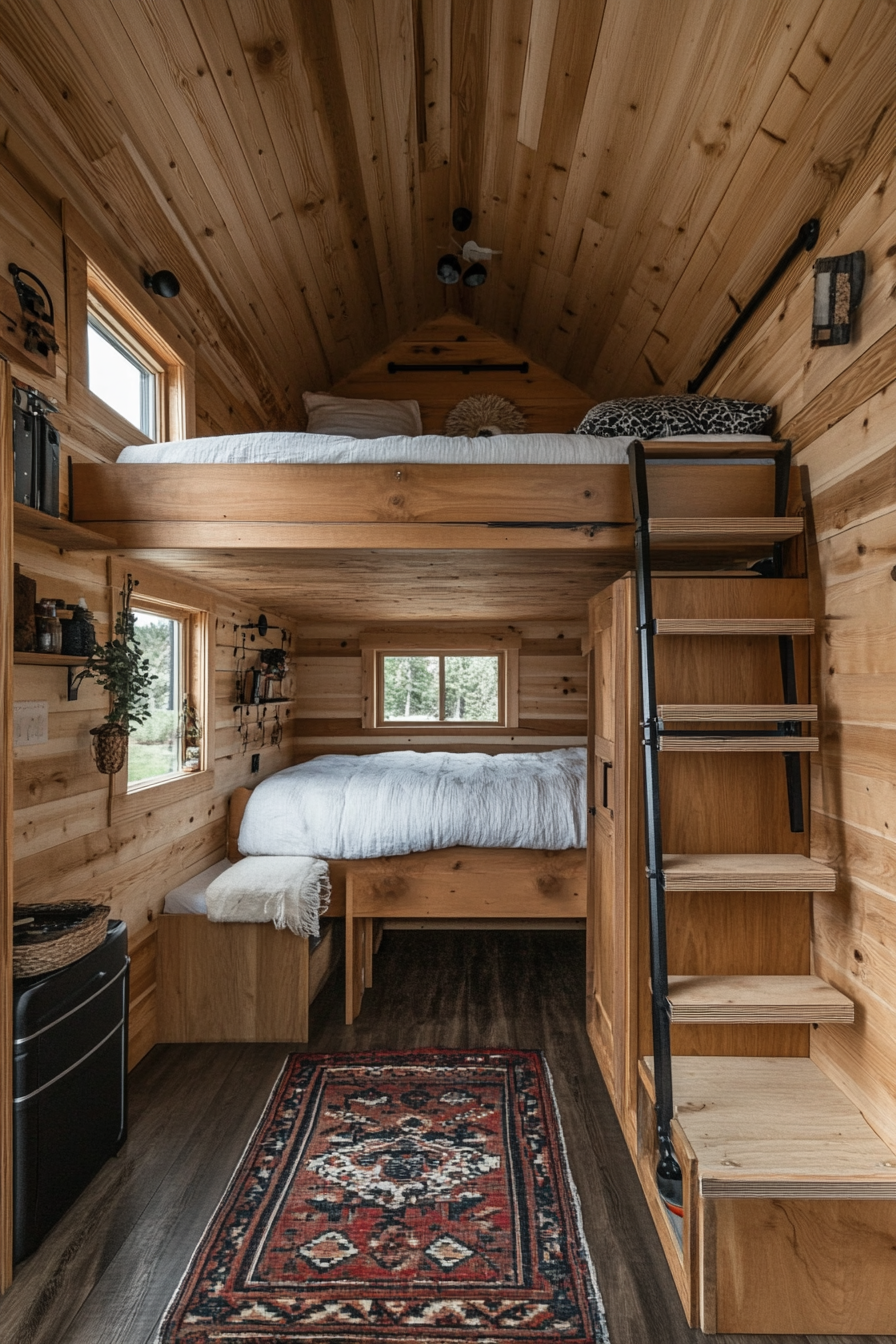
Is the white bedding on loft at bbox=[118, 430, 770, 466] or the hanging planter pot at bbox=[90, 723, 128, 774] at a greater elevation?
the white bedding on loft at bbox=[118, 430, 770, 466]

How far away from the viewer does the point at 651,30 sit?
84.4 inches

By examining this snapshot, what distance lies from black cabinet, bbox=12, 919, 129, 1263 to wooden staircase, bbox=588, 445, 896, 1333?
1466mm

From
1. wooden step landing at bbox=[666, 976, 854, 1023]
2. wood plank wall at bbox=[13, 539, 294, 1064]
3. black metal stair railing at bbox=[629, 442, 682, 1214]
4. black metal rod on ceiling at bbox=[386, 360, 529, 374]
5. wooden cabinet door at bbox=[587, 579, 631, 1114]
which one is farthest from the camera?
black metal rod on ceiling at bbox=[386, 360, 529, 374]

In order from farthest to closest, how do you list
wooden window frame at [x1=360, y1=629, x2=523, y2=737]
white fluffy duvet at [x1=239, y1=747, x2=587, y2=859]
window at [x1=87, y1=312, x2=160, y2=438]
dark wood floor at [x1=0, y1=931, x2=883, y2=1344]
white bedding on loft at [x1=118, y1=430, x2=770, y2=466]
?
wooden window frame at [x1=360, y1=629, x2=523, y2=737], white fluffy duvet at [x1=239, y1=747, x2=587, y2=859], window at [x1=87, y1=312, x2=160, y2=438], white bedding on loft at [x1=118, y1=430, x2=770, y2=466], dark wood floor at [x1=0, y1=931, x2=883, y2=1344]

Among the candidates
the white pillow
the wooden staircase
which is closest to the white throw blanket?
the wooden staircase

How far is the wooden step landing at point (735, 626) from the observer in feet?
6.82

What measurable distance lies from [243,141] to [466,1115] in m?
3.39

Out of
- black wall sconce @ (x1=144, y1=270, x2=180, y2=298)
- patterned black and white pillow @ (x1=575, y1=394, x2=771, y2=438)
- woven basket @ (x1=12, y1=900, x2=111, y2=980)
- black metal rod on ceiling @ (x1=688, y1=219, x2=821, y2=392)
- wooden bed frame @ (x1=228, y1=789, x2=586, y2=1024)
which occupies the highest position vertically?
black wall sconce @ (x1=144, y1=270, x2=180, y2=298)

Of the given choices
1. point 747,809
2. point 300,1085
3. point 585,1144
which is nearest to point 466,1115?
point 585,1144

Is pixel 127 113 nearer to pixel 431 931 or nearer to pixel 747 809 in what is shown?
pixel 747 809

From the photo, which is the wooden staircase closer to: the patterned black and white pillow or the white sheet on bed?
the patterned black and white pillow

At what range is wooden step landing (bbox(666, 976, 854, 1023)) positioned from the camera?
1.92 meters

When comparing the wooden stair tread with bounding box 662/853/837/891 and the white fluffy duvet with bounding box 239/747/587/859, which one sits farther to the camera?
the white fluffy duvet with bounding box 239/747/587/859

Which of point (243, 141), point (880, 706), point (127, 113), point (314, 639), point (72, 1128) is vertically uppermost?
point (243, 141)
